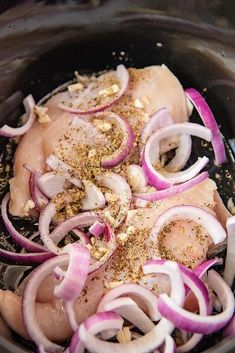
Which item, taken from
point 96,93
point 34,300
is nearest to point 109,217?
point 34,300

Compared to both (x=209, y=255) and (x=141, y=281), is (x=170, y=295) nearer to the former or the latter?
(x=141, y=281)

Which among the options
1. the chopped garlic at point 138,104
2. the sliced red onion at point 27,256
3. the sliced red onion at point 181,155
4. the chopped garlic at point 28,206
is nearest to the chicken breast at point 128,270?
the sliced red onion at point 27,256

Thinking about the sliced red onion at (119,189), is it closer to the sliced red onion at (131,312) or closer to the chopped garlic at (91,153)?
the chopped garlic at (91,153)

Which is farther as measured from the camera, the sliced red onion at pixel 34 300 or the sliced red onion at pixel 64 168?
the sliced red onion at pixel 64 168

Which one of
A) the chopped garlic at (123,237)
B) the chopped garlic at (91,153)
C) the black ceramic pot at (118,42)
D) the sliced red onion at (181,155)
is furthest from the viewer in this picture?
the black ceramic pot at (118,42)

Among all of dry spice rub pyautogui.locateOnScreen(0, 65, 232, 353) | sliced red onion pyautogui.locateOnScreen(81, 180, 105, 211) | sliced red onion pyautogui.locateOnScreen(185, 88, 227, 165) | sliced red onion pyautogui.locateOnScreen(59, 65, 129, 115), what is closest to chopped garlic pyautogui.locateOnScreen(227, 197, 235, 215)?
dry spice rub pyautogui.locateOnScreen(0, 65, 232, 353)

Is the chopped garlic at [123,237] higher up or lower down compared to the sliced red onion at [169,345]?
higher up
